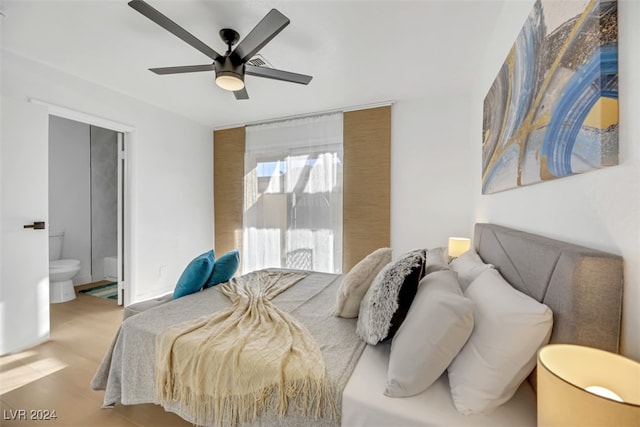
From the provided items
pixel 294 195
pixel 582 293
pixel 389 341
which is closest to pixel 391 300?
pixel 389 341

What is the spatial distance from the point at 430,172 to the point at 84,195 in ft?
17.1

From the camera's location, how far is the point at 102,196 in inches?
171

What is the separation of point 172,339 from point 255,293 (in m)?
0.71

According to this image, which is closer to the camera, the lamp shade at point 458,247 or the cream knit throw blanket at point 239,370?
the cream knit throw blanket at point 239,370

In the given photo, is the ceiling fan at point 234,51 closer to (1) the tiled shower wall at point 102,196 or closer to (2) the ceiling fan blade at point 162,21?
(2) the ceiling fan blade at point 162,21

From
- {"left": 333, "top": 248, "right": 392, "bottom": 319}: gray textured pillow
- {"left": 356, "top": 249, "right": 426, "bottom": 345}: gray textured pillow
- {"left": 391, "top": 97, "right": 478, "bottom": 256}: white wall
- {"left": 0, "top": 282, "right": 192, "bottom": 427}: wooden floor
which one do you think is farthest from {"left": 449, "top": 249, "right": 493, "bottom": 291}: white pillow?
{"left": 0, "top": 282, "right": 192, "bottom": 427}: wooden floor

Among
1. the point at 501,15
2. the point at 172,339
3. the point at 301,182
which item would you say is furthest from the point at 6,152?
the point at 501,15

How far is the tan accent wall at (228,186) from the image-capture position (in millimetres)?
4086

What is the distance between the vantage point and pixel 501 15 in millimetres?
1748

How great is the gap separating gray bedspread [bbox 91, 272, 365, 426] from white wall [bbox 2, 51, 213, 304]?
1.98m

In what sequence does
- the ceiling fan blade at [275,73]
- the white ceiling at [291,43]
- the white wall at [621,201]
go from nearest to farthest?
the white wall at [621,201] → the white ceiling at [291,43] → the ceiling fan blade at [275,73]

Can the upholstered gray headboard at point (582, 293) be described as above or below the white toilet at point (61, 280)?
above

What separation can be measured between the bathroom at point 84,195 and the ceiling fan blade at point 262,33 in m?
3.66

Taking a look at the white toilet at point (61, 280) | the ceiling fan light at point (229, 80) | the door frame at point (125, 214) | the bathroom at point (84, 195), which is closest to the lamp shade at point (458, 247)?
the ceiling fan light at point (229, 80)
